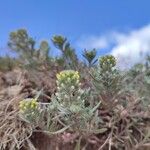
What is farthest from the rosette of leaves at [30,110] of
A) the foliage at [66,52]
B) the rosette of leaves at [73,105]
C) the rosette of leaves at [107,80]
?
the foliage at [66,52]

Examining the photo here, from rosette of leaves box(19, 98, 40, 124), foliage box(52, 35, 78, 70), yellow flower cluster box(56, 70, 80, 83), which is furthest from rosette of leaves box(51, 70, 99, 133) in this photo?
foliage box(52, 35, 78, 70)

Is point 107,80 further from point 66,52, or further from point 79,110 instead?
point 66,52

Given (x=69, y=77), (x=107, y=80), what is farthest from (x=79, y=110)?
(x=107, y=80)

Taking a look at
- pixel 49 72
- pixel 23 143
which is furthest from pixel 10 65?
pixel 23 143

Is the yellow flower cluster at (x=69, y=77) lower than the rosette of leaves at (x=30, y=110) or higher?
higher

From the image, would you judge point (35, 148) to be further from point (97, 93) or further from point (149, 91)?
point (149, 91)

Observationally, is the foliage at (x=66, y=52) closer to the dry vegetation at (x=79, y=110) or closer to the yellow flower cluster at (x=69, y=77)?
the dry vegetation at (x=79, y=110)

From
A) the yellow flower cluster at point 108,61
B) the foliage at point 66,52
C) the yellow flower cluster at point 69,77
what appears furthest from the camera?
the foliage at point 66,52
